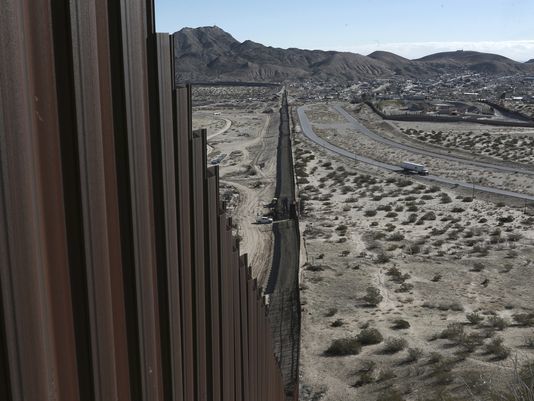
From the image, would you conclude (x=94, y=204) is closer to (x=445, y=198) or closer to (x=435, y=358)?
(x=435, y=358)

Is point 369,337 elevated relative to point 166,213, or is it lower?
lower

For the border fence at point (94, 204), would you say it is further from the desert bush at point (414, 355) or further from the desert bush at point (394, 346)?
the desert bush at point (394, 346)

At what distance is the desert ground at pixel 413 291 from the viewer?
14.9m

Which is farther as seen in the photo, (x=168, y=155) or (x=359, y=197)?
(x=359, y=197)

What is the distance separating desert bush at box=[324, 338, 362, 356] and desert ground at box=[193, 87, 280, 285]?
6.39 meters

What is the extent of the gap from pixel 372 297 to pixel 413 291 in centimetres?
211

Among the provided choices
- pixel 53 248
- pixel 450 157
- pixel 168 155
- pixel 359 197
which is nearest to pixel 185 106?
pixel 168 155

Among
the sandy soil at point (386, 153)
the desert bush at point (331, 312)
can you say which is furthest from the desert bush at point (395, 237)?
the sandy soil at point (386, 153)

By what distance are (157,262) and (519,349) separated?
1553cm

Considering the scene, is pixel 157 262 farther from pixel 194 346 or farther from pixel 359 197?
pixel 359 197

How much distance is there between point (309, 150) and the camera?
65875 millimetres

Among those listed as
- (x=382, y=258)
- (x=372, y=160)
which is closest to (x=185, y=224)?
(x=382, y=258)

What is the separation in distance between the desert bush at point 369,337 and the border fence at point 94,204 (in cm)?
1406

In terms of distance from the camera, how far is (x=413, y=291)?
2241 centimetres
